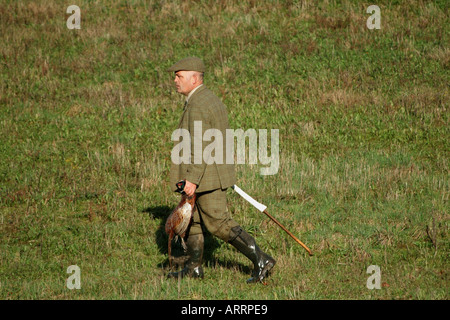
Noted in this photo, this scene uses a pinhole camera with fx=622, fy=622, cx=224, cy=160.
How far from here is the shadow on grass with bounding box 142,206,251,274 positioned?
7.13m

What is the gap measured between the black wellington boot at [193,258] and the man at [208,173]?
0.30m

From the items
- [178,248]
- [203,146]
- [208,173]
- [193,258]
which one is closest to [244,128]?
[178,248]

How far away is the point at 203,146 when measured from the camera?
20.9 feet

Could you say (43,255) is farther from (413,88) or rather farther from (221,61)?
(413,88)

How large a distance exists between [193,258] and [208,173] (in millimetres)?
1029

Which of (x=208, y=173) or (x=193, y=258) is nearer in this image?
(x=208, y=173)

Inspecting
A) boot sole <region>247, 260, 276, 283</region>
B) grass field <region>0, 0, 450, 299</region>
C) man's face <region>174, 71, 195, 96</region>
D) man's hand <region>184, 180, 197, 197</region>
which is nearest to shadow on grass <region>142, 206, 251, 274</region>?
grass field <region>0, 0, 450, 299</region>

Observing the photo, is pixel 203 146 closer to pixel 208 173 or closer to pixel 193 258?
pixel 208 173

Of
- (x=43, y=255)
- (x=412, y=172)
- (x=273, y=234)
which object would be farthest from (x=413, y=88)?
(x=43, y=255)

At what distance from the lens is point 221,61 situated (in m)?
13.6

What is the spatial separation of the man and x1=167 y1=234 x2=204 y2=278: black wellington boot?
30 cm

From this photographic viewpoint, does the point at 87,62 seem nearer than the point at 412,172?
No

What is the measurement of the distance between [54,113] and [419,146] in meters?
6.81

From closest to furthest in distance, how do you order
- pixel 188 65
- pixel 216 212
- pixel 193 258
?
pixel 188 65 → pixel 216 212 → pixel 193 258
